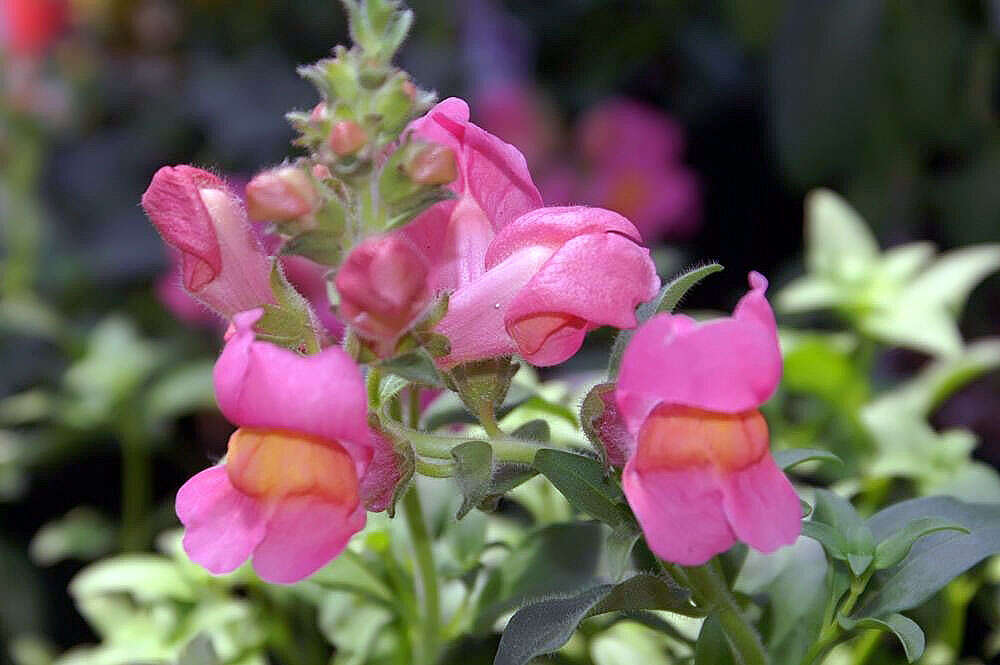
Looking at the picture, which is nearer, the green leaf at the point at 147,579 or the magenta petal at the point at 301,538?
the magenta petal at the point at 301,538

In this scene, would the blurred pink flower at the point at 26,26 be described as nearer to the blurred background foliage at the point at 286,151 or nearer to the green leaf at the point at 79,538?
the blurred background foliage at the point at 286,151

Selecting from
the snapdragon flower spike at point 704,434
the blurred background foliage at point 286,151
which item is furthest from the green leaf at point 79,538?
the snapdragon flower spike at point 704,434

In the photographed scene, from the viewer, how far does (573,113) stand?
174 cm

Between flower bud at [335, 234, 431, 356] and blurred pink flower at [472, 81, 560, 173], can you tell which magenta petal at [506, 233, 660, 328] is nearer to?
flower bud at [335, 234, 431, 356]

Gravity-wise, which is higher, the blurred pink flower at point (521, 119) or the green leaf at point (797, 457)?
the green leaf at point (797, 457)

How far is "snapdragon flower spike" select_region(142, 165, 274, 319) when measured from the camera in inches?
20.0

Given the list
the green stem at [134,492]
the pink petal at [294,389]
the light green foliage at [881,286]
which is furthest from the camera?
the green stem at [134,492]

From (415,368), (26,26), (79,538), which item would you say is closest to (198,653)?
(415,368)

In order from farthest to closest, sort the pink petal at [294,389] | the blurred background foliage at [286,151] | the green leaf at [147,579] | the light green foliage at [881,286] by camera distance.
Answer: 1. the blurred background foliage at [286,151]
2. the light green foliage at [881,286]
3. the green leaf at [147,579]
4. the pink petal at [294,389]

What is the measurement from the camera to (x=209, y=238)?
1.68 ft

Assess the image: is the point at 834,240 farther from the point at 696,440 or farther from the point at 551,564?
the point at 696,440

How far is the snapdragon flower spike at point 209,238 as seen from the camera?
51cm

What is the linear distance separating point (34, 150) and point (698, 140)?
0.83 metres

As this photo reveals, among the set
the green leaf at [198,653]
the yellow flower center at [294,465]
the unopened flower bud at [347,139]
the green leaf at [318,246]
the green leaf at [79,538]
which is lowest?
the green leaf at [79,538]
